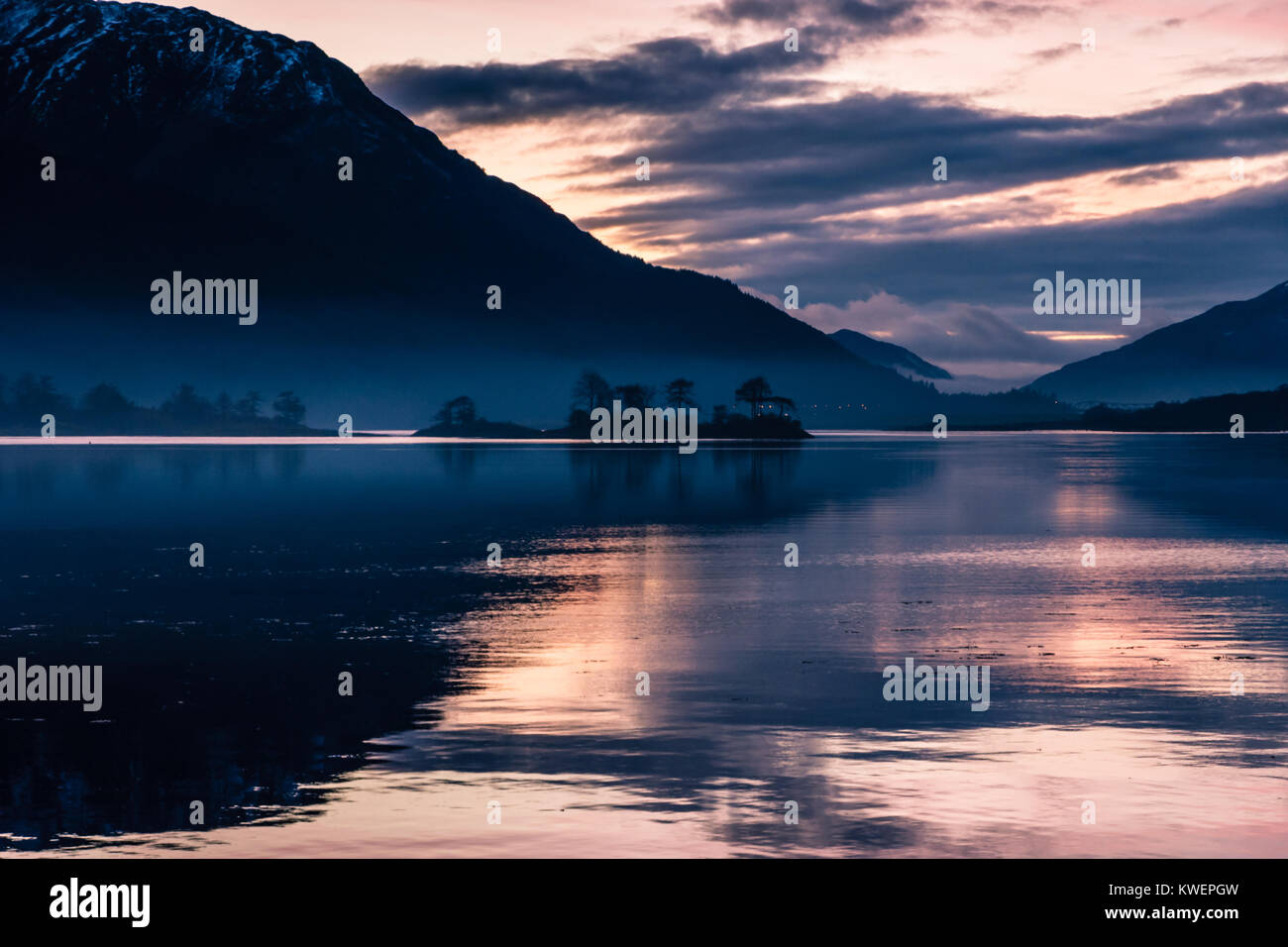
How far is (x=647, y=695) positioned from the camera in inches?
946

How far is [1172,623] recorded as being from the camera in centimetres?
3312

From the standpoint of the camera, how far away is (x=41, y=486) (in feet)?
331

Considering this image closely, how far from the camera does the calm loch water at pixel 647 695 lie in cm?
1623

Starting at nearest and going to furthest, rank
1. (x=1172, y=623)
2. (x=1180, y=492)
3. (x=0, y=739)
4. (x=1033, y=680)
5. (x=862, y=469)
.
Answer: (x=0, y=739) → (x=1033, y=680) → (x=1172, y=623) → (x=1180, y=492) → (x=862, y=469)

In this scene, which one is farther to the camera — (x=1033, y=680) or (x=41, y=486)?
(x=41, y=486)

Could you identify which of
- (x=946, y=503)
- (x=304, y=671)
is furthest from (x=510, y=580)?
(x=946, y=503)

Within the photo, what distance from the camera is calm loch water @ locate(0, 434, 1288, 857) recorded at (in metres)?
16.2

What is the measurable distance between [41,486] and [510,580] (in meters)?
70.9

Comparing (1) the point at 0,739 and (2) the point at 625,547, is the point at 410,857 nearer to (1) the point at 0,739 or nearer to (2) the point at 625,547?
(1) the point at 0,739

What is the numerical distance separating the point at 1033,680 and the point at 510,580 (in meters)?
20.2
